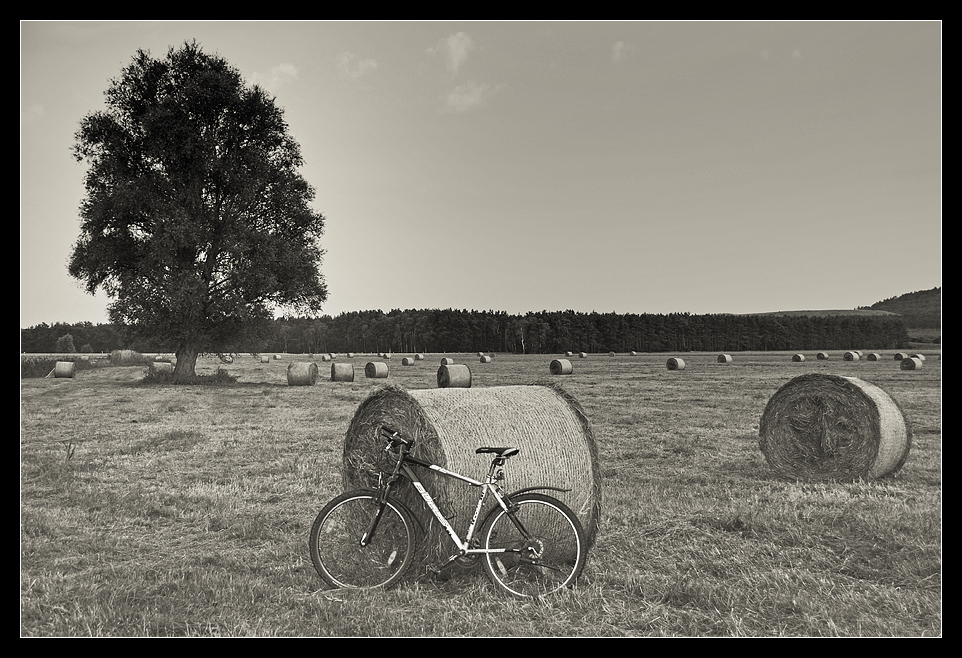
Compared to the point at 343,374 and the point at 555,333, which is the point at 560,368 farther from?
the point at 555,333

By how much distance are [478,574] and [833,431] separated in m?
6.42

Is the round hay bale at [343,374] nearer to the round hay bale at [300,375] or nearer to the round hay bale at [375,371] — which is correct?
the round hay bale at [375,371]

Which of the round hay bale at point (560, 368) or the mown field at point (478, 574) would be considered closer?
the mown field at point (478, 574)

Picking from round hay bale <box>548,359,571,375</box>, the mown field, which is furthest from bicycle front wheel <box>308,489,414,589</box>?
round hay bale <box>548,359,571,375</box>

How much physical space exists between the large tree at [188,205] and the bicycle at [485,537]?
21828 millimetres

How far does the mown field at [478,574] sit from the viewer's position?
4.74 m

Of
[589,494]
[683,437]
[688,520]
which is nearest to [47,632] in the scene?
[589,494]

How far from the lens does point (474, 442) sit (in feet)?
18.5

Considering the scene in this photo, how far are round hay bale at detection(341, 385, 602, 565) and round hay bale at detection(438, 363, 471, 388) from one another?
19584mm

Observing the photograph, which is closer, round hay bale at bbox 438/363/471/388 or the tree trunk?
round hay bale at bbox 438/363/471/388

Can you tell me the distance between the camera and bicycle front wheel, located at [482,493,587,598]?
5.12 metres

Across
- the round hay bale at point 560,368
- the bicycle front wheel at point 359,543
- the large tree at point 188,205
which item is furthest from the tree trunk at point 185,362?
the bicycle front wheel at point 359,543

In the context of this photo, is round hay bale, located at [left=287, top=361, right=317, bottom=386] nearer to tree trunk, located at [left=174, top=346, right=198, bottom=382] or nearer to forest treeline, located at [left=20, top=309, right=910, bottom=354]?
tree trunk, located at [left=174, top=346, right=198, bottom=382]

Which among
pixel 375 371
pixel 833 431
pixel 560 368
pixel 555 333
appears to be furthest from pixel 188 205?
pixel 555 333
